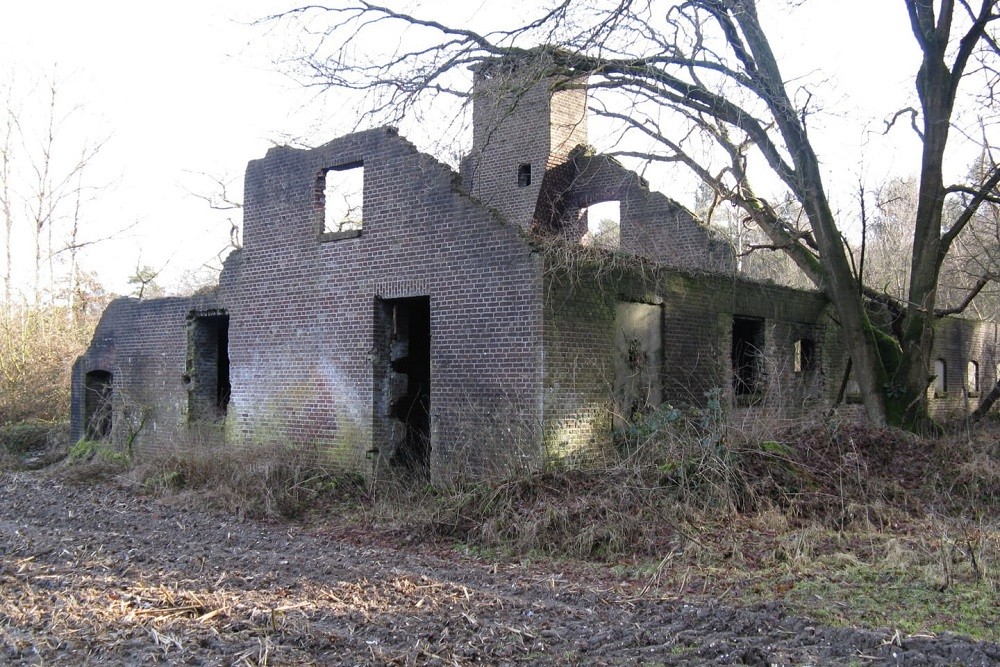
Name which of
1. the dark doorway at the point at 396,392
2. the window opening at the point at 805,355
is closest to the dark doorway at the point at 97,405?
the dark doorway at the point at 396,392

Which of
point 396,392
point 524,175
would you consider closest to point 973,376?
point 524,175

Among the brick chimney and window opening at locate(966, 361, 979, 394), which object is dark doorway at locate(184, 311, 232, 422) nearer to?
the brick chimney

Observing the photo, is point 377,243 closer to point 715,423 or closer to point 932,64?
point 715,423

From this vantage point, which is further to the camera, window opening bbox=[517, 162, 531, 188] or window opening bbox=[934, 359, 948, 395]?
window opening bbox=[934, 359, 948, 395]

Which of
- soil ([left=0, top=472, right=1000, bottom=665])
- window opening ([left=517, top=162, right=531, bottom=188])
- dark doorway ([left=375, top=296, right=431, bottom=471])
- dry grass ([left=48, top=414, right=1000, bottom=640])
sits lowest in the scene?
soil ([left=0, top=472, right=1000, bottom=665])

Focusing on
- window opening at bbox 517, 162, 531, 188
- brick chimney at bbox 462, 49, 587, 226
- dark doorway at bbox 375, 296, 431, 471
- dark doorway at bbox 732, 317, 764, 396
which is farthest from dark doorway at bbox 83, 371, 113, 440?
Result: dark doorway at bbox 732, 317, 764, 396

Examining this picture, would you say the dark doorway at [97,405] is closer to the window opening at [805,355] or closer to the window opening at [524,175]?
the window opening at [524,175]

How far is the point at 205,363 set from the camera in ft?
48.8

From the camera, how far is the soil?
5.12 meters

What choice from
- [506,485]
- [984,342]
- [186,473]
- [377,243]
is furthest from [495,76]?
[984,342]

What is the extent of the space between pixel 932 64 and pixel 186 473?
1311cm

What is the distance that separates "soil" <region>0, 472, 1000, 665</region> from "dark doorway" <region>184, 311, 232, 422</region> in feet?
19.1

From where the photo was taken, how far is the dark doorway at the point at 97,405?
54.2 feet

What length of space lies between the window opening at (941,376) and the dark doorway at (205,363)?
16692 mm
